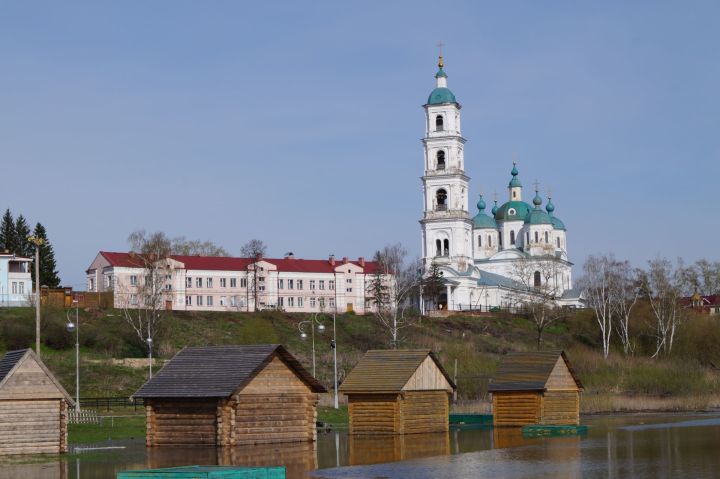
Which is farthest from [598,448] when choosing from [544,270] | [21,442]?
[544,270]

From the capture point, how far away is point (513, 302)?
138 metres

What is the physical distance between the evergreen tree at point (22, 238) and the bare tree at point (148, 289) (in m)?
14.6

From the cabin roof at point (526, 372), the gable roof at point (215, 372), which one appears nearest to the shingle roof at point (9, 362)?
the gable roof at point (215, 372)

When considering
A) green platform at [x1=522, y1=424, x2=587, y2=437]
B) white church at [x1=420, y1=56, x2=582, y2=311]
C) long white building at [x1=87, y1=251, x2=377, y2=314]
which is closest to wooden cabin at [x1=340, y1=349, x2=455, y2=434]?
green platform at [x1=522, y1=424, x2=587, y2=437]

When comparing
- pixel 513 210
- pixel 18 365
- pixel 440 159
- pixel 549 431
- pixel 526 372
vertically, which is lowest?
pixel 549 431

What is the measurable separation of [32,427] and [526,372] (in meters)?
23.4

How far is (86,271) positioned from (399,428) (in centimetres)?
7428

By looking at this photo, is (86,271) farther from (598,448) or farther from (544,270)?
(598,448)

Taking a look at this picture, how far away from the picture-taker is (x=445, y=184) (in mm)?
131500

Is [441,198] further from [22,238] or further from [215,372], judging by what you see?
[215,372]

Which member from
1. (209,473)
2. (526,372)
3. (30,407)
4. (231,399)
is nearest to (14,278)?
(526,372)

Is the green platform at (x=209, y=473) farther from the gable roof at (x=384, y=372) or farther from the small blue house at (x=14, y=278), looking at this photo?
the small blue house at (x=14, y=278)

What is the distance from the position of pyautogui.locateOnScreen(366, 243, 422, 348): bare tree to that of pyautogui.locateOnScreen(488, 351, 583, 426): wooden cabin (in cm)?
4984

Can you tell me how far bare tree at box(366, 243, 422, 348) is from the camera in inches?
4279
